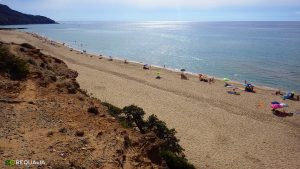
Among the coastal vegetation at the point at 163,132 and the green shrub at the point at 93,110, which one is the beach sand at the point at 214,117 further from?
the green shrub at the point at 93,110

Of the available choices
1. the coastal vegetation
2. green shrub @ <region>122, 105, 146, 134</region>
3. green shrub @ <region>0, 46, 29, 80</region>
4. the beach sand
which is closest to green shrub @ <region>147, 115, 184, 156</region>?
the coastal vegetation

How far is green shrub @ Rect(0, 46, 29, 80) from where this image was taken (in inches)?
592

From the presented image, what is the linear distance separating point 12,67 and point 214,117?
16.6 m

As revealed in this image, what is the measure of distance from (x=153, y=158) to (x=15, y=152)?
3.96 metres

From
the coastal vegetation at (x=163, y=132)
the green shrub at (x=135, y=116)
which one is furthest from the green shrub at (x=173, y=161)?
the green shrub at (x=135, y=116)

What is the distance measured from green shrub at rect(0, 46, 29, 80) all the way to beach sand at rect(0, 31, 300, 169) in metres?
10.3

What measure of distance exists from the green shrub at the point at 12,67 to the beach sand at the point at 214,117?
33.7ft

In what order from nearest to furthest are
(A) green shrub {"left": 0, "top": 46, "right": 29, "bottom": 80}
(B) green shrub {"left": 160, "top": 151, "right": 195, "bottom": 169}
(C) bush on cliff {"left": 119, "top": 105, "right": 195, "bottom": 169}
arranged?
1. (B) green shrub {"left": 160, "top": 151, "right": 195, "bottom": 169}
2. (C) bush on cliff {"left": 119, "top": 105, "right": 195, "bottom": 169}
3. (A) green shrub {"left": 0, "top": 46, "right": 29, "bottom": 80}

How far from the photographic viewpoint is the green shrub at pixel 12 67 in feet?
49.3

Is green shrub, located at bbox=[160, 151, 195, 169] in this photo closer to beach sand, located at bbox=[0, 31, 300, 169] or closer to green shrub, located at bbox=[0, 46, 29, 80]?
beach sand, located at bbox=[0, 31, 300, 169]

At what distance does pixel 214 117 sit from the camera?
2609 centimetres

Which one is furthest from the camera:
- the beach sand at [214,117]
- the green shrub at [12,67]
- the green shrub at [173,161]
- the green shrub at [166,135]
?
the beach sand at [214,117]

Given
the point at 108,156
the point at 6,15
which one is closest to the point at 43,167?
the point at 108,156

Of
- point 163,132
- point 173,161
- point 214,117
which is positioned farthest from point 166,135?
point 214,117
